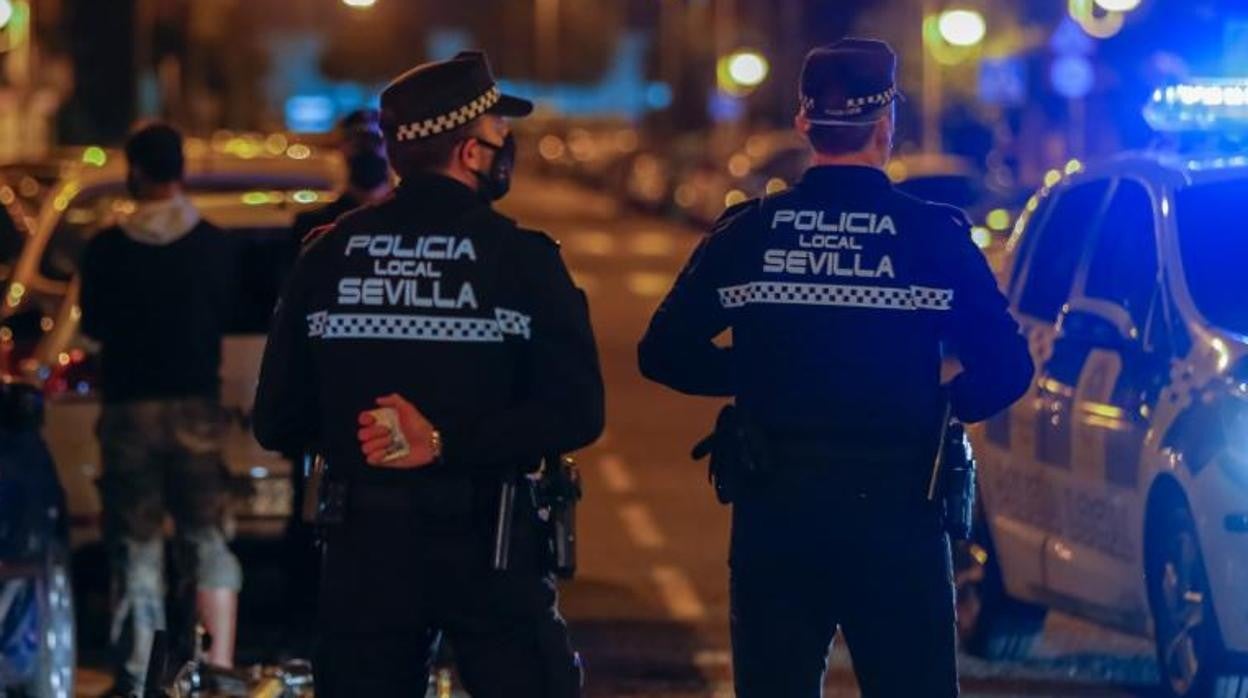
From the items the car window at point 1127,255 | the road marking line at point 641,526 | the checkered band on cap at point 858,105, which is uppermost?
the checkered band on cap at point 858,105

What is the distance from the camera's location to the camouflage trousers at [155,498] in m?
8.70

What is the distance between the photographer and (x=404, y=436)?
512cm

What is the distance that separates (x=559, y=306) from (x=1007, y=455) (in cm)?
467

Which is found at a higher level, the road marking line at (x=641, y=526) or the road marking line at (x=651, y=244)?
the road marking line at (x=641, y=526)

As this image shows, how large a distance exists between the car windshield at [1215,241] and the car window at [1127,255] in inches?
5.2

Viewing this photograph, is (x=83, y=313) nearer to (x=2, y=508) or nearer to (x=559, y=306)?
(x=2, y=508)

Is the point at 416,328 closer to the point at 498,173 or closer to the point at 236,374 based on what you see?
the point at 498,173

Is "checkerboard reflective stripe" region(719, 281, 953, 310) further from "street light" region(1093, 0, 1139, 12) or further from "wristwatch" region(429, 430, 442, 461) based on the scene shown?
"street light" region(1093, 0, 1139, 12)

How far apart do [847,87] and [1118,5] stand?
70.5ft

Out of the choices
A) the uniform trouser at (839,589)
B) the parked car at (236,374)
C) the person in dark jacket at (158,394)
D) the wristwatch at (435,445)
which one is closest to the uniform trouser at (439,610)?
the wristwatch at (435,445)

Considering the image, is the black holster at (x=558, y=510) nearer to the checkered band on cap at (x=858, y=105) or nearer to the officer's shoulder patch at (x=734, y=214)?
the officer's shoulder patch at (x=734, y=214)

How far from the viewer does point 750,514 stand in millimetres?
5555

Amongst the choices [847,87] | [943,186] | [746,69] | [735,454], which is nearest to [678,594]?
[943,186]

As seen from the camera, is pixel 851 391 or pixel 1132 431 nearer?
pixel 851 391
